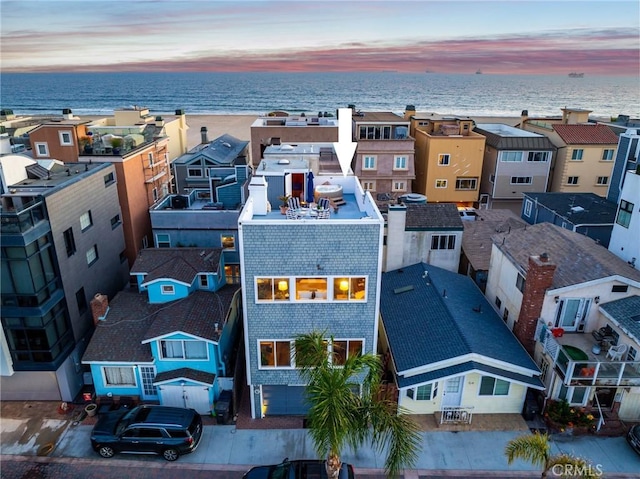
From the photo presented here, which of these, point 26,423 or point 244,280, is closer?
point 244,280

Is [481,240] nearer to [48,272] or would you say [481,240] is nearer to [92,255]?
[92,255]

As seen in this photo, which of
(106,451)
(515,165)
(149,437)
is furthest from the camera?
(515,165)

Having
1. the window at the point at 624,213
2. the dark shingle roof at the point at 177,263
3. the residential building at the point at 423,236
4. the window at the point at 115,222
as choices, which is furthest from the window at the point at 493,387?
the window at the point at 115,222

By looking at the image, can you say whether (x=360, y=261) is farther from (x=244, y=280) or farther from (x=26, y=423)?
(x=26, y=423)

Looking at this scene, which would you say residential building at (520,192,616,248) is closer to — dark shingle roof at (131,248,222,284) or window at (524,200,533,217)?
window at (524,200,533,217)

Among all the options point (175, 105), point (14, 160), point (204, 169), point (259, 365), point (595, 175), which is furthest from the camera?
point (175, 105)

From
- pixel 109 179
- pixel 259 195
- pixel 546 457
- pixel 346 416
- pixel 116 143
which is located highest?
pixel 116 143

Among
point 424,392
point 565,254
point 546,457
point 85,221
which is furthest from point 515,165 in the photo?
point 85,221

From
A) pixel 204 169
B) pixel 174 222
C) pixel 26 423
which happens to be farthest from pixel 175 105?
pixel 26 423
